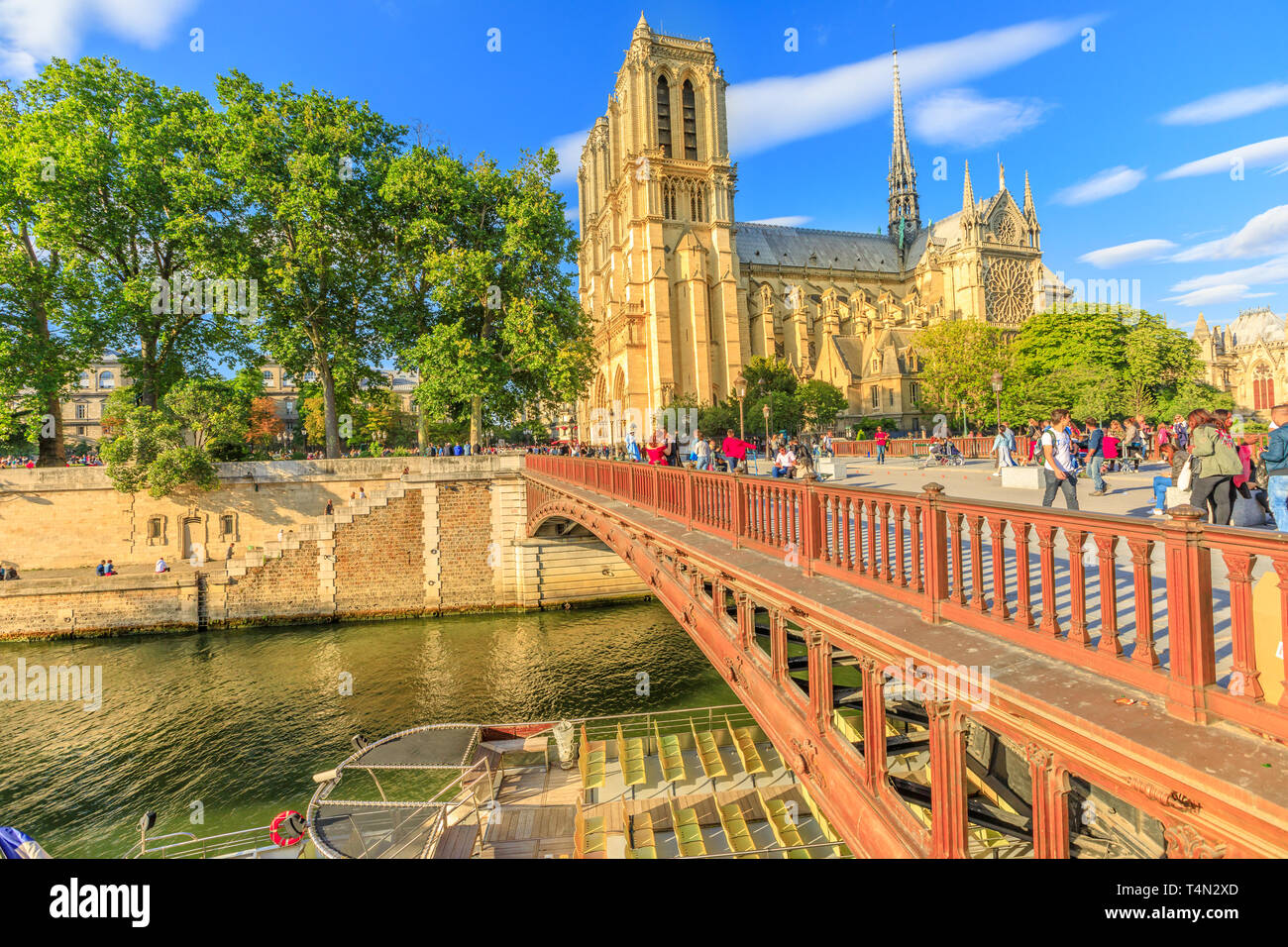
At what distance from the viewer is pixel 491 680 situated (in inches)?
713

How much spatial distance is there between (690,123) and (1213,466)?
61992mm

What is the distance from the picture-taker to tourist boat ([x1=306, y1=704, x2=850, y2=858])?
31.9 feet

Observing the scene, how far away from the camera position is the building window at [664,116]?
58.2 meters

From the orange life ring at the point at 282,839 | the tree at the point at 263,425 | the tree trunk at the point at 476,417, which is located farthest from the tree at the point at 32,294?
the tree at the point at 263,425

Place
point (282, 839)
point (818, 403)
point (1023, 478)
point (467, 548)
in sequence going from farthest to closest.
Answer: point (818, 403), point (467, 548), point (1023, 478), point (282, 839)

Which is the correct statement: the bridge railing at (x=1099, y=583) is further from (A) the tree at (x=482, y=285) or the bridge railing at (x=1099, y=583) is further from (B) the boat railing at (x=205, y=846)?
(A) the tree at (x=482, y=285)

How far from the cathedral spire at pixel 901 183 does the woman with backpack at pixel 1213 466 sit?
291 feet

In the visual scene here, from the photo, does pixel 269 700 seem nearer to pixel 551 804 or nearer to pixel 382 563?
pixel 382 563

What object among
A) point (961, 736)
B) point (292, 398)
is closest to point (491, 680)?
point (961, 736)

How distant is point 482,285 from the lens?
26.6 metres

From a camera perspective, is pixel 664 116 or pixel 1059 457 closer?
pixel 1059 457

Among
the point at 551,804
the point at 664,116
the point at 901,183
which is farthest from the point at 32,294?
the point at 901,183

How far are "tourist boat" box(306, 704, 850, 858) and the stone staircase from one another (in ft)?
40.3

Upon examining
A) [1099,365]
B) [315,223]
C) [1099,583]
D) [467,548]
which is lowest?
[467,548]
